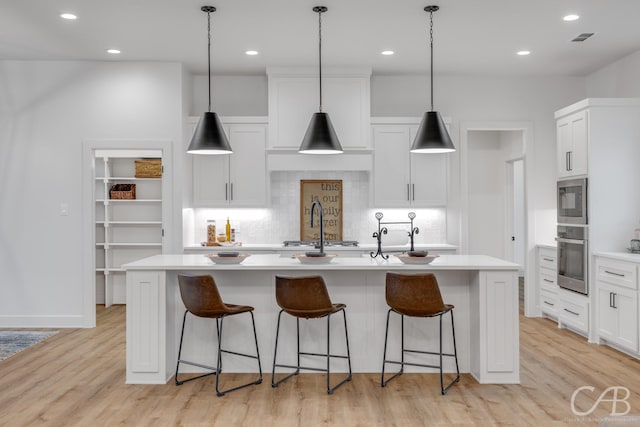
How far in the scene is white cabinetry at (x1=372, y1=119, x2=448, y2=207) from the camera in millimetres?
6312

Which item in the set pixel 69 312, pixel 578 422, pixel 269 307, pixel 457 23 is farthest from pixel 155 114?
pixel 578 422

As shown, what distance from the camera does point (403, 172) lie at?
6328 millimetres

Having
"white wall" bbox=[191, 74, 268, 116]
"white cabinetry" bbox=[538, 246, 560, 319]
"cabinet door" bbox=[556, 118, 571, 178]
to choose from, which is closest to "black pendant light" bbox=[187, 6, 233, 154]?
"white wall" bbox=[191, 74, 268, 116]

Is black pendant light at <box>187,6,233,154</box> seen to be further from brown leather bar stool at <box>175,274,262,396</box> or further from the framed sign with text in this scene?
the framed sign with text

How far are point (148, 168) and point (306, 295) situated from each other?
4.35 metres

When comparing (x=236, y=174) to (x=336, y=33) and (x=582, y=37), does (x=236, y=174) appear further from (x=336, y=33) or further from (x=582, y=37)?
(x=582, y=37)

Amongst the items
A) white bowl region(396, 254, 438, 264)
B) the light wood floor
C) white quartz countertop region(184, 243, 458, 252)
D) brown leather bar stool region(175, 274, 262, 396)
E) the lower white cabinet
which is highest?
white bowl region(396, 254, 438, 264)

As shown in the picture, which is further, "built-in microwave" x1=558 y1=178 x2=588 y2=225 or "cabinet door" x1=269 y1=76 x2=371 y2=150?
"cabinet door" x1=269 y1=76 x2=371 y2=150

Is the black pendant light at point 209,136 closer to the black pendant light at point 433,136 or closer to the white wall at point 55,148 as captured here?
the black pendant light at point 433,136

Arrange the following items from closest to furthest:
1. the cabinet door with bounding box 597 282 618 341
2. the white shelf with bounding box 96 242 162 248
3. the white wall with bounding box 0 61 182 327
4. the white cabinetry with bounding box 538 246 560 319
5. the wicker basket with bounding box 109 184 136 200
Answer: the cabinet door with bounding box 597 282 618 341 → the white wall with bounding box 0 61 182 327 → the white cabinetry with bounding box 538 246 560 319 → the white shelf with bounding box 96 242 162 248 → the wicker basket with bounding box 109 184 136 200

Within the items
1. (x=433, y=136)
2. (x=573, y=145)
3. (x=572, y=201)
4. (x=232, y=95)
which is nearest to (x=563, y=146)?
(x=573, y=145)

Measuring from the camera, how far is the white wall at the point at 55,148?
5.99 m

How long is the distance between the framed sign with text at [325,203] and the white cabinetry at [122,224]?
211cm

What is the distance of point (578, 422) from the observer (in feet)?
10.7
